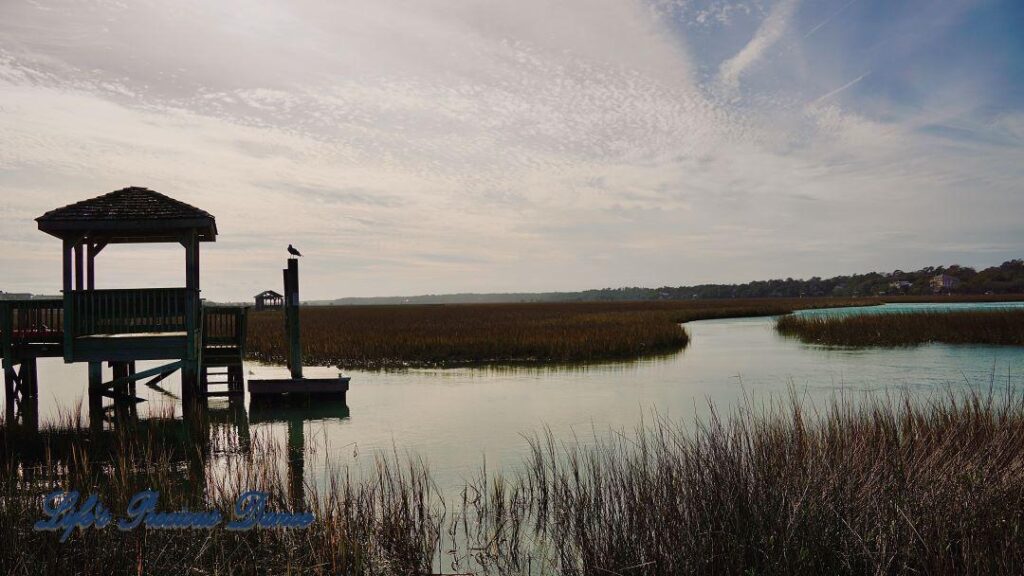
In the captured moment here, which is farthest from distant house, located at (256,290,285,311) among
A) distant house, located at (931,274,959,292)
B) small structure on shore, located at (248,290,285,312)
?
distant house, located at (931,274,959,292)

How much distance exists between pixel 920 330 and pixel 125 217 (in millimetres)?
31528

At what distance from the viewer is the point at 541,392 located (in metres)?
17.5

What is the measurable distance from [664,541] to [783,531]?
3.06 feet

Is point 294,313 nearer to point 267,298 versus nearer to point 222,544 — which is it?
point 222,544

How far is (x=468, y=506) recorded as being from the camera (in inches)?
308

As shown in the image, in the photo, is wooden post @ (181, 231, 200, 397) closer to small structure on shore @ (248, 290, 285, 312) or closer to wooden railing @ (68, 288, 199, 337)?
wooden railing @ (68, 288, 199, 337)

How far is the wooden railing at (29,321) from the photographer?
13625mm

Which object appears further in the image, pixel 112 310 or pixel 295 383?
pixel 295 383

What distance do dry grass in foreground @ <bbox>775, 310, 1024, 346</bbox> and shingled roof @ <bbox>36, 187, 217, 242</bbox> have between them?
2765 centimetres

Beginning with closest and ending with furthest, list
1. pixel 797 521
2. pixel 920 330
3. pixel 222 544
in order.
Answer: pixel 797 521 → pixel 222 544 → pixel 920 330

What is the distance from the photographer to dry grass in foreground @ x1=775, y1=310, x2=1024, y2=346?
28.4 metres

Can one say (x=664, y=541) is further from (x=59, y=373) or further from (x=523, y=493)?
(x=59, y=373)

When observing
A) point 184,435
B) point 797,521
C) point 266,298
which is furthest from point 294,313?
point 266,298

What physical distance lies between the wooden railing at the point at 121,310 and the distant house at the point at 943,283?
148 m
